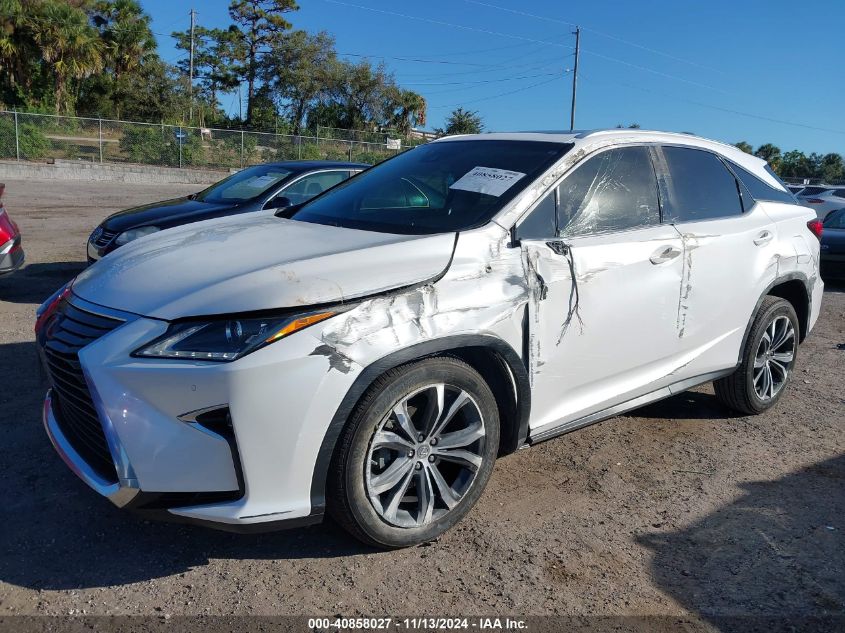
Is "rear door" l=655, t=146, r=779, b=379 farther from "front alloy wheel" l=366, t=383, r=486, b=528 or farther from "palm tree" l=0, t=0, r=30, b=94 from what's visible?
"palm tree" l=0, t=0, r=30, b=94

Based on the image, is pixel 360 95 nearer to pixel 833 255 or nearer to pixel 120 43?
pixel 120 43

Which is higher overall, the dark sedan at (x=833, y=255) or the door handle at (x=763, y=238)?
the door handle at (x=763, y=238)

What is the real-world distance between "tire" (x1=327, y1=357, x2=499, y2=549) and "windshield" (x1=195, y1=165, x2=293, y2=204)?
5.22m

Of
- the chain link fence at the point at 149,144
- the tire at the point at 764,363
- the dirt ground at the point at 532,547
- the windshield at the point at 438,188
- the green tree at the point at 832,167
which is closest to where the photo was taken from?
the dirt ground at the point at 532,547

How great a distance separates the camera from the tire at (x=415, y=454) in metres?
2.74

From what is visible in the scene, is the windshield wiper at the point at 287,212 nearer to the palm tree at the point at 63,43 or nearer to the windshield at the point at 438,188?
the windshield at the point at 438,188

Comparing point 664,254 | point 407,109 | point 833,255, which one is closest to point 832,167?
point 407,109

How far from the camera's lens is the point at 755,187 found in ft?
15.4

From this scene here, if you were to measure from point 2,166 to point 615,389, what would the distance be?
26.6m

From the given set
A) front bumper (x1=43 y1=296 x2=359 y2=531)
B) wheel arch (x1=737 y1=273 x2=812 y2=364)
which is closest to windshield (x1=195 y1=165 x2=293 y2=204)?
wheel arch (x1=737 y1=273 x2=812 y2=364)

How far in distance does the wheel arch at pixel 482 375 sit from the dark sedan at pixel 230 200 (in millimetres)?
4092

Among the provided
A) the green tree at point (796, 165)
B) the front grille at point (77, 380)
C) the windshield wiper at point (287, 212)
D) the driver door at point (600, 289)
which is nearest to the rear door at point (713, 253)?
the driver door at point (600, 289)

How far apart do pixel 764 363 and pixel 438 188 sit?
260 centimetres

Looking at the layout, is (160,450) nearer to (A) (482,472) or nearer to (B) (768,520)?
(A) (482,472)
